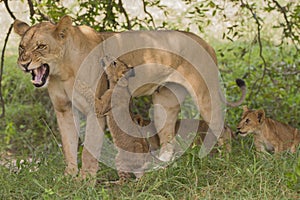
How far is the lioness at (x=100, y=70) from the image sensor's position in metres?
4.78

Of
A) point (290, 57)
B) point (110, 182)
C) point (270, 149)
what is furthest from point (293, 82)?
point (110, 182)

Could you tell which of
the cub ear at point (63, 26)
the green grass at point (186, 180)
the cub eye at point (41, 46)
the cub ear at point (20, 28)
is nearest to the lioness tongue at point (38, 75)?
the cub eye at point (41, 46)

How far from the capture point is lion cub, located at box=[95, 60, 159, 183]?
488 cm

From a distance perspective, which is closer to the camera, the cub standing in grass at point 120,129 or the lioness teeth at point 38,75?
the lioness teeth at point 38,75

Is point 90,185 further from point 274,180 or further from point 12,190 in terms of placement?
point 274,180

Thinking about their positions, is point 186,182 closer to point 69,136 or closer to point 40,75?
point 69,136

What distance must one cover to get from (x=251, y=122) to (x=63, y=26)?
1665 mm

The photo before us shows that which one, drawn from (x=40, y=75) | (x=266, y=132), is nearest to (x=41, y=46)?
(x=40, y=75)

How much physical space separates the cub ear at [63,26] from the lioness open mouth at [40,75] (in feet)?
0.75

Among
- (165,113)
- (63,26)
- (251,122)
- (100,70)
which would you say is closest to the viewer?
(63,26)

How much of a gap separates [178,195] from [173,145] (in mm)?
1154

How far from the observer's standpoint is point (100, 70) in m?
4.98

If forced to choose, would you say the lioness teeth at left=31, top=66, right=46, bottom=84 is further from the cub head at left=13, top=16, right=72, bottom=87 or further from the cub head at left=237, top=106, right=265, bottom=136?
the cub head at left=237, top=106, right=265, bottom=136

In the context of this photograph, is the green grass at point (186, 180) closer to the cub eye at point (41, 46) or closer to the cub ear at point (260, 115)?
the cub ear at point (260, 115)
